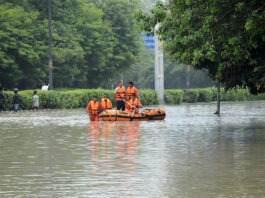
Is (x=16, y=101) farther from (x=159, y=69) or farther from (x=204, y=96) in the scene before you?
(x=204, y=96)

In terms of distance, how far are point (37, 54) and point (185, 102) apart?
19.9 m

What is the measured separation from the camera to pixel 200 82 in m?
118

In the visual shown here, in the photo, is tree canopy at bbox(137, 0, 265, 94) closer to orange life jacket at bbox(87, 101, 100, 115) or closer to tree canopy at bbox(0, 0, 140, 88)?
orange life jacket at bbox(87, 101, 100, 115)

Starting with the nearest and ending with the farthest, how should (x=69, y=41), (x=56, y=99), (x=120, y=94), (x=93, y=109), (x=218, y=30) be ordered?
(x=218, y=30), (x=93, y=109), (x=120, y=94), (x=56, y=99), (x=69, y=41)

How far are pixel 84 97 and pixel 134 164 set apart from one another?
137 ft

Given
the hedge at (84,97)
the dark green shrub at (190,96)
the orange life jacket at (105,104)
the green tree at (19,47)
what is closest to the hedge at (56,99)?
the hedge at (84,97)

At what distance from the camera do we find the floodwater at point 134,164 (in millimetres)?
10766

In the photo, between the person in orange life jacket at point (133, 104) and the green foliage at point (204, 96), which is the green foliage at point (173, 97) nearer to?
the green foliage at point (204, 96)

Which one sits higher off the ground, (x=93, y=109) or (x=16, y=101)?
(x=16, y=101)

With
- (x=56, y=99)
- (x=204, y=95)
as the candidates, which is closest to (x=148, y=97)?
(x=56, y=99)

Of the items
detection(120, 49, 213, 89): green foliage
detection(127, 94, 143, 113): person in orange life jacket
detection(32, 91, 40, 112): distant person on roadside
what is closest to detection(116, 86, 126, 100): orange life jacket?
detection(127, 94, 143, 113): person in orange life jacket

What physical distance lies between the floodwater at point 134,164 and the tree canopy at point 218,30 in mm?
2416

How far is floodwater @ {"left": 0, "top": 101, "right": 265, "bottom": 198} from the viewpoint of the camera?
1077 cm

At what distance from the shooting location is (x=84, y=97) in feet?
183
